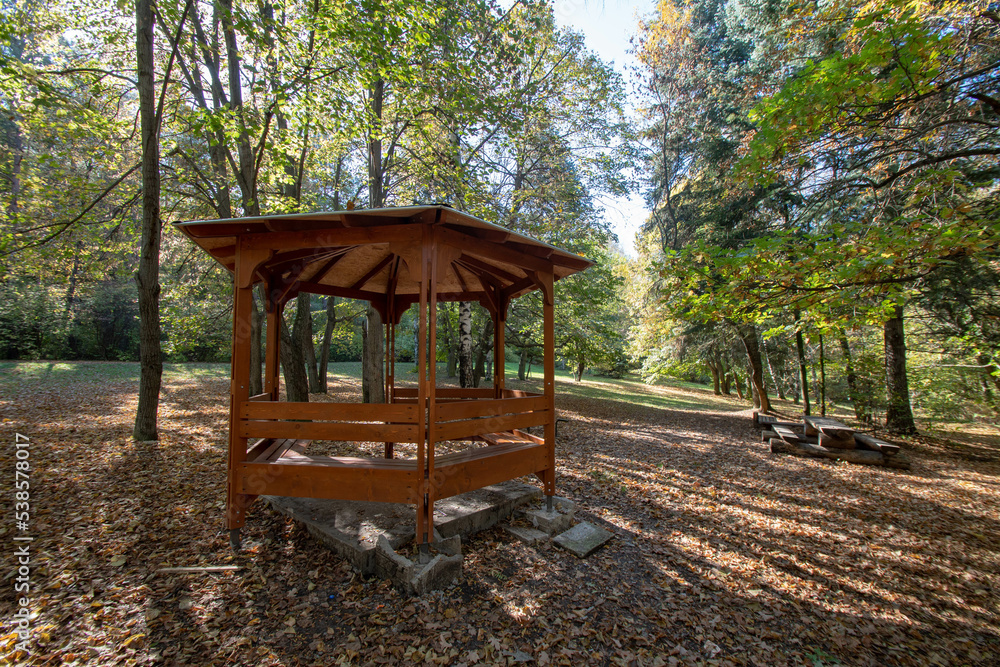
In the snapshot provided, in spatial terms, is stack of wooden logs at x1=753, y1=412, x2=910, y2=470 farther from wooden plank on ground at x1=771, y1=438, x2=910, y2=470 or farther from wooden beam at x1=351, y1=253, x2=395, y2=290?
wooden beam at x1=351, y1=253, x2=395, y2=290

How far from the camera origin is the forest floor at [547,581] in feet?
8.95

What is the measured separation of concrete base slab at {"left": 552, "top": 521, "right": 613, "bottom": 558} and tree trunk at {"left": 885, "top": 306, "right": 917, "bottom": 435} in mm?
9606

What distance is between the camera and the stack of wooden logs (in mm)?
7340

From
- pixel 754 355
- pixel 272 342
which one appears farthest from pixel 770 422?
pixel 272 342

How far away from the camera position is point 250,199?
7207 millimetres

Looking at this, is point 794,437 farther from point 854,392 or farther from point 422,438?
point 422,438

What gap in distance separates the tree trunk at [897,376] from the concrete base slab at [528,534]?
10.2 metres

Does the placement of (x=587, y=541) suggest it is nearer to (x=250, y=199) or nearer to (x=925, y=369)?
(x=250, y=199)

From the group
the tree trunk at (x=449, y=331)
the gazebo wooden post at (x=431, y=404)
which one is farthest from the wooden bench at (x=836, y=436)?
the tree trunk at (x=449, y=331)

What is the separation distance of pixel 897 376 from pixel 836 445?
357 centimetres

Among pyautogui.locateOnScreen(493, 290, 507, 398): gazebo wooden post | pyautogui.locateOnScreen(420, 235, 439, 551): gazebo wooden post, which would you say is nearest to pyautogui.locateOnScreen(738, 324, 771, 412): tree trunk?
pyautogui.locateOnScreen(493, 290, 507, 398): gazebo wooden post

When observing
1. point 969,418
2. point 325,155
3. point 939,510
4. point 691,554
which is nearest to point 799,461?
point 939,510

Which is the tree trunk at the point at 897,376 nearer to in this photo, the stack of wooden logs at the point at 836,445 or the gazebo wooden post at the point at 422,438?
the stack of wooden logs at the point at 836,445

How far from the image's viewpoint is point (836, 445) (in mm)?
Answer: 7645
